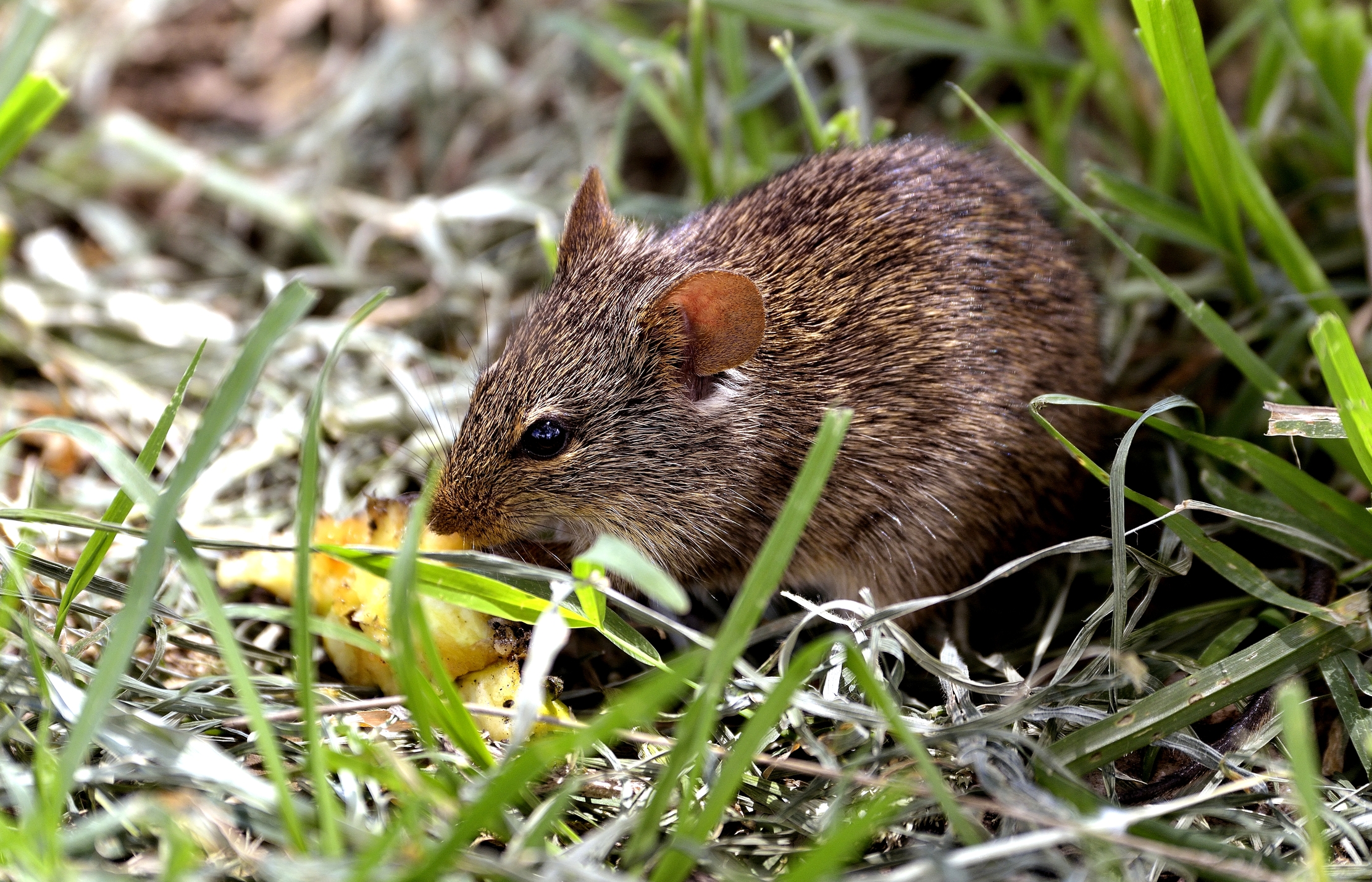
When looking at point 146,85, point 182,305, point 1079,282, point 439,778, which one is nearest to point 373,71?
point 146,85

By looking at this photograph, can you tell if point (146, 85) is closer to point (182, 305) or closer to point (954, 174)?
point (182, 305)

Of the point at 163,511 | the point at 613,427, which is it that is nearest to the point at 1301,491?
the point at 613,427

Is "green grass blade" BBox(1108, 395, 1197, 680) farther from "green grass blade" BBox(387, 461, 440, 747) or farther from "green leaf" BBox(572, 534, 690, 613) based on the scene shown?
"green grass blade" BBox(387, 461, 440, 747)

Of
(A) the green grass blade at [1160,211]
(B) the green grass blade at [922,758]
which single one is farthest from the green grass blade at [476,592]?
(A) the green grass blade at [1160,211]

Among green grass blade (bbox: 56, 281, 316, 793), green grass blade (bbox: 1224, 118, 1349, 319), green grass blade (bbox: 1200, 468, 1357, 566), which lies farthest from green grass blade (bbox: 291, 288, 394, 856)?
green grass blade (bbox: 1224, 118, 1349, 319)

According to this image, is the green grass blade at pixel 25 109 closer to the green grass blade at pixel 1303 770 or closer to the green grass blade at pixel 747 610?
the green grass blade at pixel 747 610

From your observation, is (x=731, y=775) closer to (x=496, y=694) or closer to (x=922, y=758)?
(x=922, y=758)
